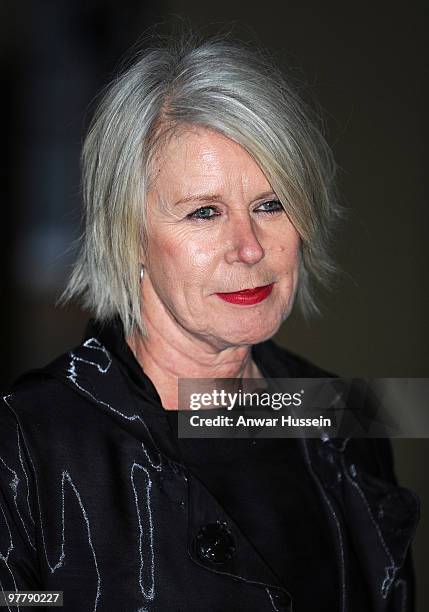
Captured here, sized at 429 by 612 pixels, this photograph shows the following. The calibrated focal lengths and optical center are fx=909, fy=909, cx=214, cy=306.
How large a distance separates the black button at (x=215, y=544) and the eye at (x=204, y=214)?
477 mm

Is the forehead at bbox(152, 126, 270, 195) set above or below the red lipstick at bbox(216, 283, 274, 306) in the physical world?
above

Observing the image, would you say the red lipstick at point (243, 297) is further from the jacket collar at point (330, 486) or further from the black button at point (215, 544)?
the black button at point (215, 544)

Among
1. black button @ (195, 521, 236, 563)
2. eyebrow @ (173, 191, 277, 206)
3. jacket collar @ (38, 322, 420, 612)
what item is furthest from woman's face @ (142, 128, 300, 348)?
black button @ (195, 521, 236, 563)

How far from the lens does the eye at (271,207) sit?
1.47 meters

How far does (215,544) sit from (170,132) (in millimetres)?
643

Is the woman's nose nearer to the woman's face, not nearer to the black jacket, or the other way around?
the woman's face

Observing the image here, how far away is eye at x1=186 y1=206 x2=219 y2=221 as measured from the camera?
143 centimetres

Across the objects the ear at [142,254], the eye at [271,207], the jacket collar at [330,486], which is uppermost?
the eye at [271,207]

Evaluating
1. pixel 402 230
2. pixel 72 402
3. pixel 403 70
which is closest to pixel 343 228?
pixel 402 230

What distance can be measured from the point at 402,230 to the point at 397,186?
169mm

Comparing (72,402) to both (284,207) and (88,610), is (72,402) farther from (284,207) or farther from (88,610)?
(284,207)

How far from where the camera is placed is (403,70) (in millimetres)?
3391

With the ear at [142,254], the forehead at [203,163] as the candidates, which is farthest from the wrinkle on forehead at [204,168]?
the ear at [142,254]

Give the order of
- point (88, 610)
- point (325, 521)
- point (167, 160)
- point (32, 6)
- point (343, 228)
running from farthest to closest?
Answer: point (32, 6) → point (343, 228) → point (325, 521) → point (167, 160) → point (88, 610)
